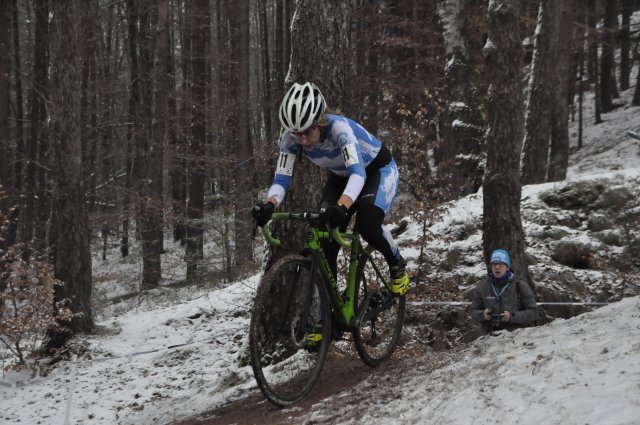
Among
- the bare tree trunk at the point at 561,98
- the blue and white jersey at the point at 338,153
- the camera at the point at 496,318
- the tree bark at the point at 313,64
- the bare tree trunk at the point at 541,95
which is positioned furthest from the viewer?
the bare tree trunk at the point at 561,98

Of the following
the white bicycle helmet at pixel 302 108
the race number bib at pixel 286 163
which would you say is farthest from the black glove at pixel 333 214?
the race number bib at pixel 286 163

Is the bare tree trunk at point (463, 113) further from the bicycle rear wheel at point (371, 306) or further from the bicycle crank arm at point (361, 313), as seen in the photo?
the bicycle crank arm at point (361, 313)

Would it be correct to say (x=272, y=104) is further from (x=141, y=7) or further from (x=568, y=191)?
(x=568, y=191)

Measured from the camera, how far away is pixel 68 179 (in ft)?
32.4

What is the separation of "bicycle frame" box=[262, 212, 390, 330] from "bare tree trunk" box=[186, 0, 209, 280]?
1350 centimetres

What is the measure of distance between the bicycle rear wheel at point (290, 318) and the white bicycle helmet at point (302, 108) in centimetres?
101

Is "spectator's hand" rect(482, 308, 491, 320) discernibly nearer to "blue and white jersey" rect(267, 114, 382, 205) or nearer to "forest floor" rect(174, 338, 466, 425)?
"forest floor" rect(174, 338, 466, 425)

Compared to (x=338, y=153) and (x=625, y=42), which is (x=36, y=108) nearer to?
(x=338, y=153)

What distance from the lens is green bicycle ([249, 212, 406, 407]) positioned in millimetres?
4238

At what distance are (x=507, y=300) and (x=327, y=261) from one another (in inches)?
91.0

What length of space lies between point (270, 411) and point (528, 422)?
220 centimetres

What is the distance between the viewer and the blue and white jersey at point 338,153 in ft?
14.7

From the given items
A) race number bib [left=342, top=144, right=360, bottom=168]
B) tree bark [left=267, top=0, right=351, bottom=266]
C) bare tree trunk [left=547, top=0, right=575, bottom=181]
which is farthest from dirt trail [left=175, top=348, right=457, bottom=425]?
bare tree trunk [left=547, top=0, right=575, bottom=181]

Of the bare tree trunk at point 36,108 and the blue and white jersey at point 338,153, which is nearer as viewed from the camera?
the blue and white jersey at point 338,153
